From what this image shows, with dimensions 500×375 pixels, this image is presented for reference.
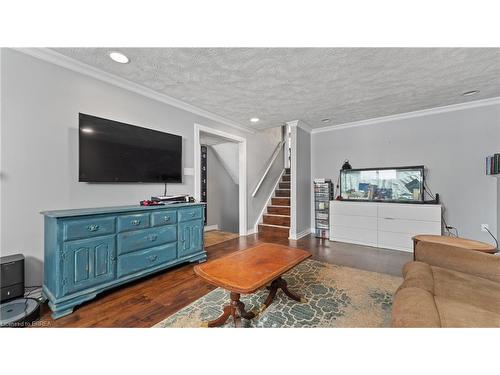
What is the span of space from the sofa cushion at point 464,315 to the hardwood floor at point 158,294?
1.57 m

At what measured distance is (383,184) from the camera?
12.4 ft

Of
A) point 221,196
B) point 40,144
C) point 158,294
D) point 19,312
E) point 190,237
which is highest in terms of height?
point 40,144

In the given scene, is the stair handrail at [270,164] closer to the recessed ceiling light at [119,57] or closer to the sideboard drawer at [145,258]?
the sideboard drawer at [145,258]

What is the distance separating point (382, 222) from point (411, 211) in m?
0.46

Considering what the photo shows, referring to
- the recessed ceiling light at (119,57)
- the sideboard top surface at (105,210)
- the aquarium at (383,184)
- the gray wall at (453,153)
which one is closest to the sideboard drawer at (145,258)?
the sideboard top surface at (105,210)

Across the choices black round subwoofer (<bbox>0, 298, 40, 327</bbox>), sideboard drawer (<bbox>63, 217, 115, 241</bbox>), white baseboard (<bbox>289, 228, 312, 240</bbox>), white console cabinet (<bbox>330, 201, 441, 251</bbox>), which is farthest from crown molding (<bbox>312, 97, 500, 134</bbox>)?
black round subwoofer (<bbox>0, 298, 40, 327</bbox>)

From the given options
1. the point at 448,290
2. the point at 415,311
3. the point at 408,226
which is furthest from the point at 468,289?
the point at 408,226

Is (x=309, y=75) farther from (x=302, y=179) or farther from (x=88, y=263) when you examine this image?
(x=88, y=263)

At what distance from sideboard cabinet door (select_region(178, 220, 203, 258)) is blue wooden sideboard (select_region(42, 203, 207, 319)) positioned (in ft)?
0.05

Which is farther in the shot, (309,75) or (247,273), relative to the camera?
(309,75)

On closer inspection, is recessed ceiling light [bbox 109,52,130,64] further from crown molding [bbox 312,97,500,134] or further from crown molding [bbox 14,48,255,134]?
crown molding [bbox 312,97,500,134]

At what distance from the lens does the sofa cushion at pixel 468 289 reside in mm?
1154
